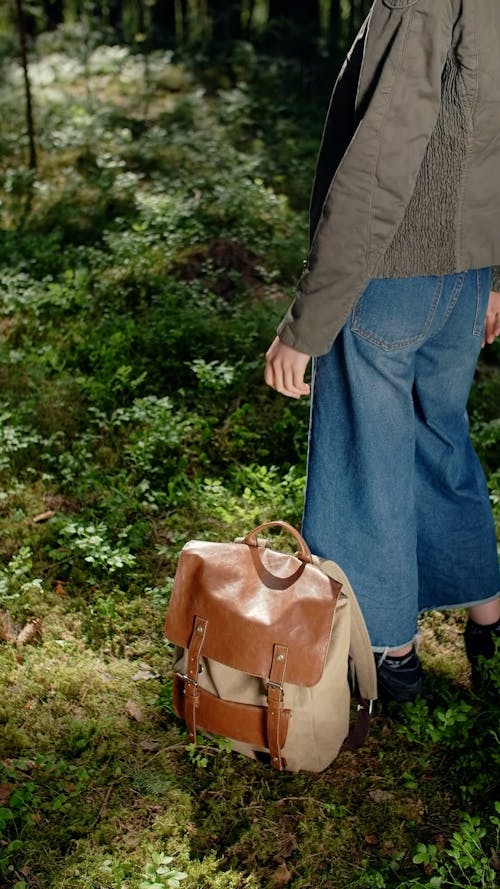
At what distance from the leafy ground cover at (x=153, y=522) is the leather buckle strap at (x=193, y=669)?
16cm

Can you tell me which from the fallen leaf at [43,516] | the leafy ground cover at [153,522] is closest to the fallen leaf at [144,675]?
the leafy ground cover at [153,522]

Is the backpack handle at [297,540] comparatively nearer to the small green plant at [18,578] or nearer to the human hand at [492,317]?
the human hand at [492,317]

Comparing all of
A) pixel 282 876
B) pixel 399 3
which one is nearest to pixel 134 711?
pixel 282 876

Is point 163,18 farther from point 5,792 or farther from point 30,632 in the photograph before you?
point 5,792

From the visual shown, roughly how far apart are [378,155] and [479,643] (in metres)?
1.66

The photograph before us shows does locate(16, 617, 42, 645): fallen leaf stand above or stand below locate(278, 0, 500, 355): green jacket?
below

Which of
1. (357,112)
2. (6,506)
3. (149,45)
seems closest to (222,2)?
(149,45)

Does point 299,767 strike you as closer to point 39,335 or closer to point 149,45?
point 39,335

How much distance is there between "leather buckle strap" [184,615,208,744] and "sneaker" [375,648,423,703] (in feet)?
1.97

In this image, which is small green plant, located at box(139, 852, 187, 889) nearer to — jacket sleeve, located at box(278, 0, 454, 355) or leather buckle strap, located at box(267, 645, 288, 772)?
leather buckle strap, located at box(267, 645, 288, 772)

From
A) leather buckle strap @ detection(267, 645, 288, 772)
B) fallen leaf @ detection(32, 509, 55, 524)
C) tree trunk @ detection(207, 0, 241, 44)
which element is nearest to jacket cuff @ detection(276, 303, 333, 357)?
leather buckle strap @ detection(267, 645, 288, 772)

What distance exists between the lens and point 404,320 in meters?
2.32

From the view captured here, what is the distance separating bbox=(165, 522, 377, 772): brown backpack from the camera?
2.37 meters

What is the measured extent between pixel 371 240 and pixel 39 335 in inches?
121
